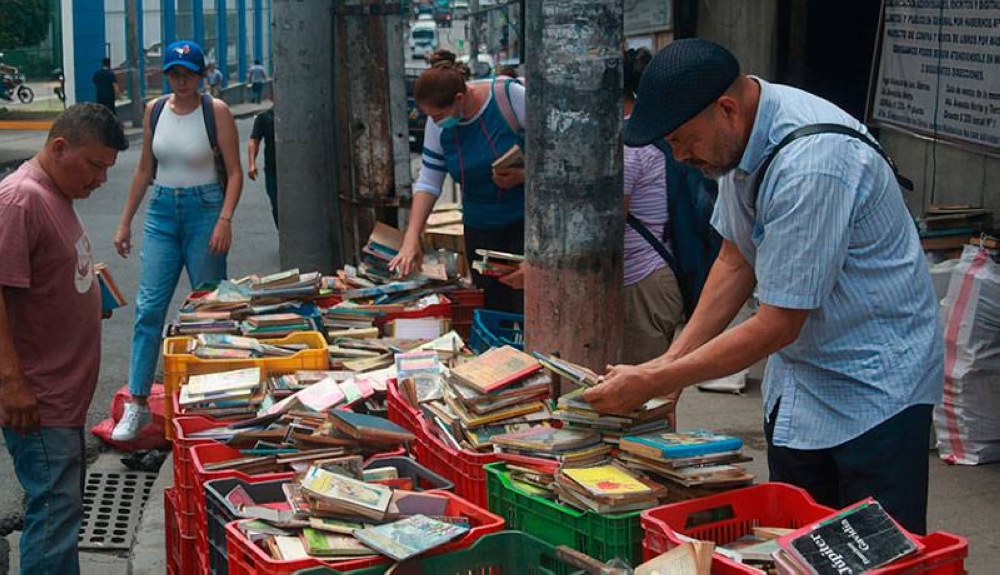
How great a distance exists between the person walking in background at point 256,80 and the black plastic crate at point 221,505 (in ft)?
156

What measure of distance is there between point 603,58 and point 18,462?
100 inches

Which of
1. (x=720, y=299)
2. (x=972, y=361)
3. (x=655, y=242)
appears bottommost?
(x=972, y=361)

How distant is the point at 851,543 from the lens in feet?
9.67

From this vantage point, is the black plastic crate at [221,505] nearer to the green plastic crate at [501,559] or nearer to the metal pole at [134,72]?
the green plastic crate at [501,559]

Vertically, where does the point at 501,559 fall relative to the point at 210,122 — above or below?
below

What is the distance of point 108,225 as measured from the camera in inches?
641

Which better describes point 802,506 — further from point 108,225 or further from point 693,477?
point 108,225

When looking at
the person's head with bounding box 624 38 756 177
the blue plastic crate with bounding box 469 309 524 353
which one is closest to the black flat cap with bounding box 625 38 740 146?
the person's head with bounding box 624 38 756 177

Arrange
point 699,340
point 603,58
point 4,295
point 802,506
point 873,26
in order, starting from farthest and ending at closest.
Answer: point 873,26 → point 4,295 → point 603,58 → point 699,340 → point 802,506

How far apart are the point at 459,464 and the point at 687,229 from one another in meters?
2.09

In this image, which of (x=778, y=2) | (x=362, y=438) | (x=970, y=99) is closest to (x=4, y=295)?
(x=362, y=438)

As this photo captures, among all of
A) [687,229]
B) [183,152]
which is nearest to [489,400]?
[687,229]

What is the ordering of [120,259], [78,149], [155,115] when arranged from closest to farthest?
Answer: 1. [78,149]
2. [155,115]
3. [120,259]

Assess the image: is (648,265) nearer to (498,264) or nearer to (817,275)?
(498,264)
